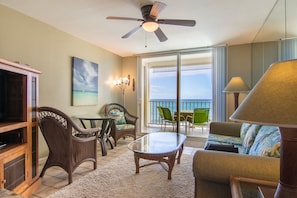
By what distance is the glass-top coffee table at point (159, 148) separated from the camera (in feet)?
7.68

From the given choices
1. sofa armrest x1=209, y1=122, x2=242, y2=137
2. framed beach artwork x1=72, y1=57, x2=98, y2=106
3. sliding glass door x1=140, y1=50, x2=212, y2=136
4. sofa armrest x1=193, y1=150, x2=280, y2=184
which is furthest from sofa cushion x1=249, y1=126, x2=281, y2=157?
sliding glass door x1=140, y1=50, x2=212, y2=136

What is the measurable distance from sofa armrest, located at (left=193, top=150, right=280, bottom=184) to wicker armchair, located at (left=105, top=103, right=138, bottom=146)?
2.63m

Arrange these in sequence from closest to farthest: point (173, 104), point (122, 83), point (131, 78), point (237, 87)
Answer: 1. point (237, 87)
2. point (122, 83)
3. point (131, 78)
4. point (173, 104)

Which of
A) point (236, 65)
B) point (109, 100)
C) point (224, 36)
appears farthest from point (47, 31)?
point (236, 65)

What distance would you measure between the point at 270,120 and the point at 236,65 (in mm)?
4268

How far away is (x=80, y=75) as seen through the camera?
12.9 feet

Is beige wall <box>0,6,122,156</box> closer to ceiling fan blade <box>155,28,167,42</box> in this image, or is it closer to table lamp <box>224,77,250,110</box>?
ceiling fan blade <box>155,28,167,42</box>

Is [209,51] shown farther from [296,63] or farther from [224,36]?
[296,63]

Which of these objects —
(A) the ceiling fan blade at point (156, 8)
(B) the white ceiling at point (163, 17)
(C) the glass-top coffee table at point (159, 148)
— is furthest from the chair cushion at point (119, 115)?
(A) the ceiling fan blade at point (156, 8)

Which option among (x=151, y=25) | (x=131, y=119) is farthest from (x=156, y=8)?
(x=131, y=119)

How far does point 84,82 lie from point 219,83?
3288 mm

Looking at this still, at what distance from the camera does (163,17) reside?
2.93m

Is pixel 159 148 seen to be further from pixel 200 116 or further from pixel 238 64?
pixel 238 64

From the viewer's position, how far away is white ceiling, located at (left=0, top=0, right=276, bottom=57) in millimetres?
2498
